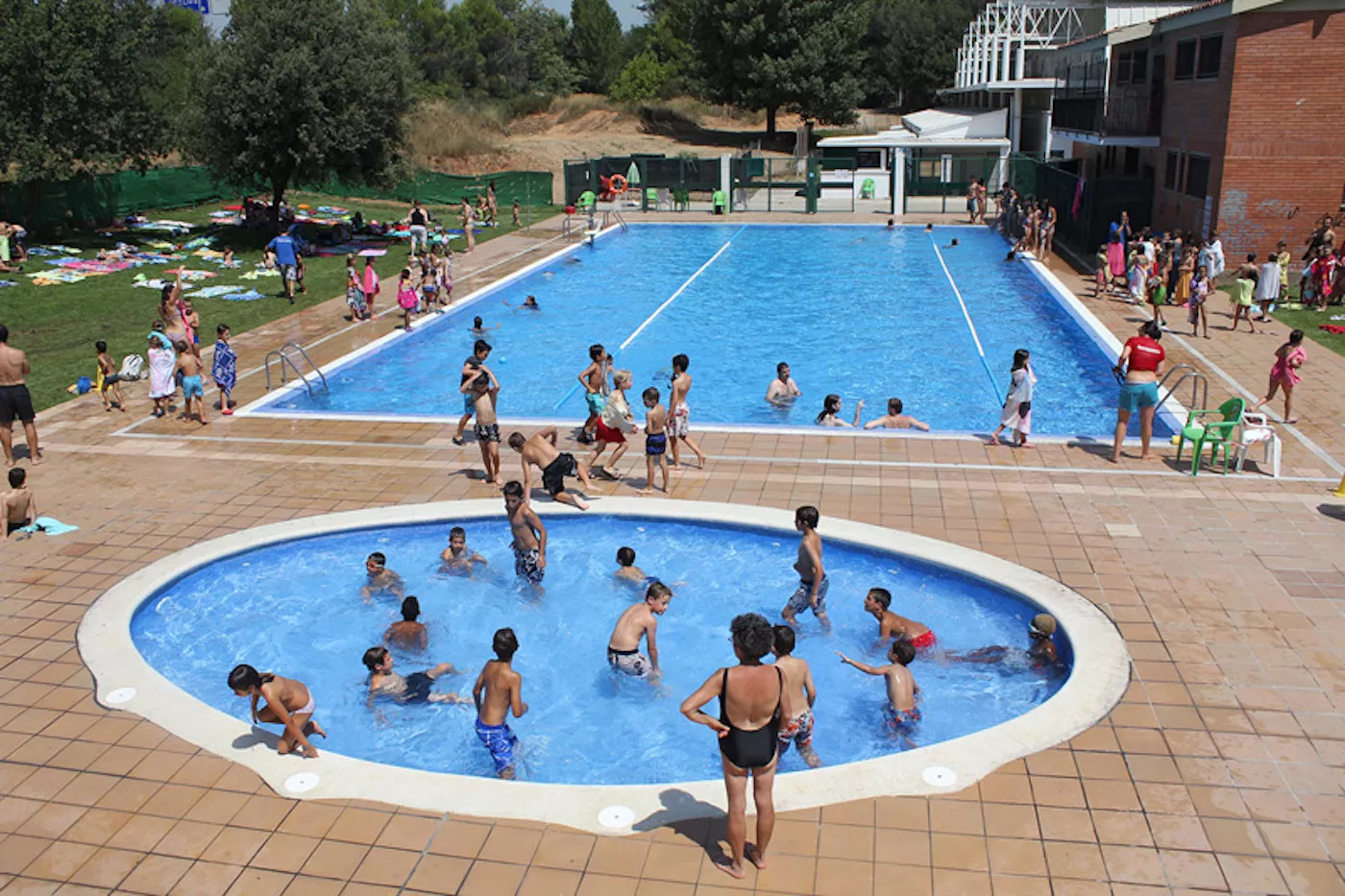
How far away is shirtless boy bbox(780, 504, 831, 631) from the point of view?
9316 millimetres

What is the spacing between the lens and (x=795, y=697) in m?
7.01

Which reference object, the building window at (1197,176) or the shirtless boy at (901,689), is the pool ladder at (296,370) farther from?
the building window at (1197,176)

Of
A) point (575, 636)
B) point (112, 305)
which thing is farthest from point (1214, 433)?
point (112, 305)

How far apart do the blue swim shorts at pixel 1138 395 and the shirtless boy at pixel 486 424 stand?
7.20 meters

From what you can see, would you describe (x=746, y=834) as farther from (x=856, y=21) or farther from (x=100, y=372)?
(x=856, y=21)

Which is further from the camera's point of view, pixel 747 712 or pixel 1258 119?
pixel 1258 119

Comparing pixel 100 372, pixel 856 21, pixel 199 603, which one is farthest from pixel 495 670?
pixel 856 21

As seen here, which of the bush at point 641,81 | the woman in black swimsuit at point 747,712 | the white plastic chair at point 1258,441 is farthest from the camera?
the bush at point 641,81

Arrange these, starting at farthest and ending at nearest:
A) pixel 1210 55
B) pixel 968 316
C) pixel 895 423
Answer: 1. pixel 1210 55
2. pixel 968 316
3. pixel 895 423

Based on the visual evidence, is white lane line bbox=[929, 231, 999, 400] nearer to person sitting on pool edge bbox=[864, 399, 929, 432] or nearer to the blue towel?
person sitting on pool edge bbox=[864, 399, 929, 432]

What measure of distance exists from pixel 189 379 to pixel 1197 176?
21414mm

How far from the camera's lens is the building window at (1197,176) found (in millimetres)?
23844

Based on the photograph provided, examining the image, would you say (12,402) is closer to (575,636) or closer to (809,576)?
(575,636)

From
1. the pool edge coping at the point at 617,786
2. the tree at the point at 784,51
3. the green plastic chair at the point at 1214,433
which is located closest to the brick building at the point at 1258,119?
the green plastic chair at the point at 1214,433
